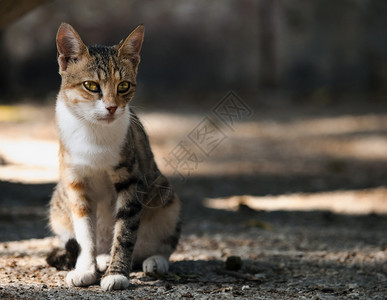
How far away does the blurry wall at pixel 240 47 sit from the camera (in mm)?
10531

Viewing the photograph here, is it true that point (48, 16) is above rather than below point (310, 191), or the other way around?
above

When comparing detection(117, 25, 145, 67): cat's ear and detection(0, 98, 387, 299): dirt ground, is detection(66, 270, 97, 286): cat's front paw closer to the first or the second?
detection(0, 98, 387, 299): dirt ground

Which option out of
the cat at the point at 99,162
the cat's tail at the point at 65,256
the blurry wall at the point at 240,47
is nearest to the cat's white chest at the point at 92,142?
the cat at the point at 99,162

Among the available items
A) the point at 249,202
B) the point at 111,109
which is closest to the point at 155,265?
the point at 111,109

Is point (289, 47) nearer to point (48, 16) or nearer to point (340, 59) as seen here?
point (340, 59)

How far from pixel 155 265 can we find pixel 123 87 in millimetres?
1091

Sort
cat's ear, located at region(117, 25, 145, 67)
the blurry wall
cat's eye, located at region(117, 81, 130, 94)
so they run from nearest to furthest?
cat's eye, located at region(117, 81, 130, 94)
cat's ear, located at region(117, 25, 145, 67)
the blurry wall

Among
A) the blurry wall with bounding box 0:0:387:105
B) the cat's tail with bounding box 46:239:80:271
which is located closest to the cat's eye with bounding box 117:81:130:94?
the cat's tail with bounding box 46:239:80:271

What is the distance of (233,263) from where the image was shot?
12.6ft

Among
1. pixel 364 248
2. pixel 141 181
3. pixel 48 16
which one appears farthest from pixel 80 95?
pixel 48 16

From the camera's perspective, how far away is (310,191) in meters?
6.41

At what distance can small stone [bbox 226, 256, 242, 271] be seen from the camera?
12.6 ft

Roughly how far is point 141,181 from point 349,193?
3.34m

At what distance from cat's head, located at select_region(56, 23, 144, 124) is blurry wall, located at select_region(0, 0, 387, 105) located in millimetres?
7004
